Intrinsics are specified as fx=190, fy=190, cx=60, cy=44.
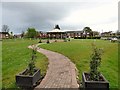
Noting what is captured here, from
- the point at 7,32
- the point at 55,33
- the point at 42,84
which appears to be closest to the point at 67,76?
the point at 42,84

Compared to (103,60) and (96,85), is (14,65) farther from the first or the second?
(96,85)

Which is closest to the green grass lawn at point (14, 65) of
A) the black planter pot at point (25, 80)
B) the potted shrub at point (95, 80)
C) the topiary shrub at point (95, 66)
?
the black planter pot at point (25, 80)

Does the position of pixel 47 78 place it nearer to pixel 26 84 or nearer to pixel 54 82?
pixel 54 82

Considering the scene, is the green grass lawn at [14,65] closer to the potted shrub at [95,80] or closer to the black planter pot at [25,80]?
the black planter pot at [25,80]

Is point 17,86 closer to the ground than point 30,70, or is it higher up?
closer to the ground

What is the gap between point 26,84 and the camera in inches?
270

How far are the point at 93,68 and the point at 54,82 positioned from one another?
1625 mm

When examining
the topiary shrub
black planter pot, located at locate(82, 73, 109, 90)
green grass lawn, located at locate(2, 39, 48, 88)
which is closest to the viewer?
black planter pot, located at locate(82, 73, 109, 90)

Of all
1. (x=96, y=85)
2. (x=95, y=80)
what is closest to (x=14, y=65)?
(x=95, y=80)

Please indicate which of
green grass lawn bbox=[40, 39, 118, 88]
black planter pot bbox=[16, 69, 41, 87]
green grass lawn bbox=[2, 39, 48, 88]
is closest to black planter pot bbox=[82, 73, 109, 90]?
green grass lawn bbox=[40, 39, 118, 88]

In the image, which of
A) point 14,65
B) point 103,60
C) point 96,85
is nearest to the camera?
point 96,85

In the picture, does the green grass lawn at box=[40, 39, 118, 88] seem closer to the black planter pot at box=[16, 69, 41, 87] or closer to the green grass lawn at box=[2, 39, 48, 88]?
the green grass lawn at box=[2, 39, 48, 88]

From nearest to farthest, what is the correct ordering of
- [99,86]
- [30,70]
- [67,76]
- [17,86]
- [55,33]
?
[99,86], [17,86], [30,70], [67,76], [55,33]

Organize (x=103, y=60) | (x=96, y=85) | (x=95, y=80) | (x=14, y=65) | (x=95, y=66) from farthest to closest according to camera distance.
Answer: (x=103, y=60) → (x=14, y=65) → (x=95, y=66) → (x=95, y=80) → (x=96, y=85)
